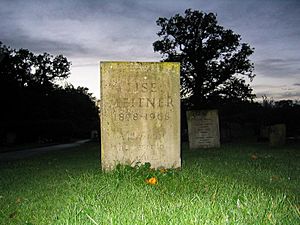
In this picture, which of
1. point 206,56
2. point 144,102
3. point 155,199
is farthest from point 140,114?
point 206,56

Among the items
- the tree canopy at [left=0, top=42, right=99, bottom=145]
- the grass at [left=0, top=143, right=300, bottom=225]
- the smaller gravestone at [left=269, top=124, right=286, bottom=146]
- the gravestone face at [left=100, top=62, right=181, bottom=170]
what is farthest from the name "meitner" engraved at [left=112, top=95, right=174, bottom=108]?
the tree canopy at [left=0, top=42, right=99, bottom=145]

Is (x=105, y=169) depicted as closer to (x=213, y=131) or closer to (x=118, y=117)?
(x=118, y=117)

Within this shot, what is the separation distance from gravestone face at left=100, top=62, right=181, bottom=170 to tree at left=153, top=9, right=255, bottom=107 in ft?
98.9

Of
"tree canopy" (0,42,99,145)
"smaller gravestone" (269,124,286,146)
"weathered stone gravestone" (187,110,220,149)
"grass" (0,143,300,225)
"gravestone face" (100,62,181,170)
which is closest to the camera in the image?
"grass" (0,143,300,225)

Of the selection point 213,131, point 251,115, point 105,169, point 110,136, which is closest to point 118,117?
point 110,136

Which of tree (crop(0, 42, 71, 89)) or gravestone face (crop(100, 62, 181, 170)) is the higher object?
tree (crop(0, 42, 71, 89))

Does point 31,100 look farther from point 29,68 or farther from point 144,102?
point 144,102

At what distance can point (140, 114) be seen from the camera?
27.0 feet

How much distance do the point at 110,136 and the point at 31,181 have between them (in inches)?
73.5

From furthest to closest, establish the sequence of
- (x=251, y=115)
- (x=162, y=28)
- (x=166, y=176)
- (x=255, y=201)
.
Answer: (x=162, y=28)
(x=251, y=115)
(x=166, y=176)
(x=255, y=201)

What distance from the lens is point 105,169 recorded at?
26.5ft

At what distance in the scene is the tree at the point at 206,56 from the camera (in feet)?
126

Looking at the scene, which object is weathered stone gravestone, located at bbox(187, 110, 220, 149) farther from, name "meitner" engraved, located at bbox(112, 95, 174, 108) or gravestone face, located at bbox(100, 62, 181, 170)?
name "meitner" engraved, located at bbox(112, 95, 174, 108)

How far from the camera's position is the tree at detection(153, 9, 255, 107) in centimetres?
3847
